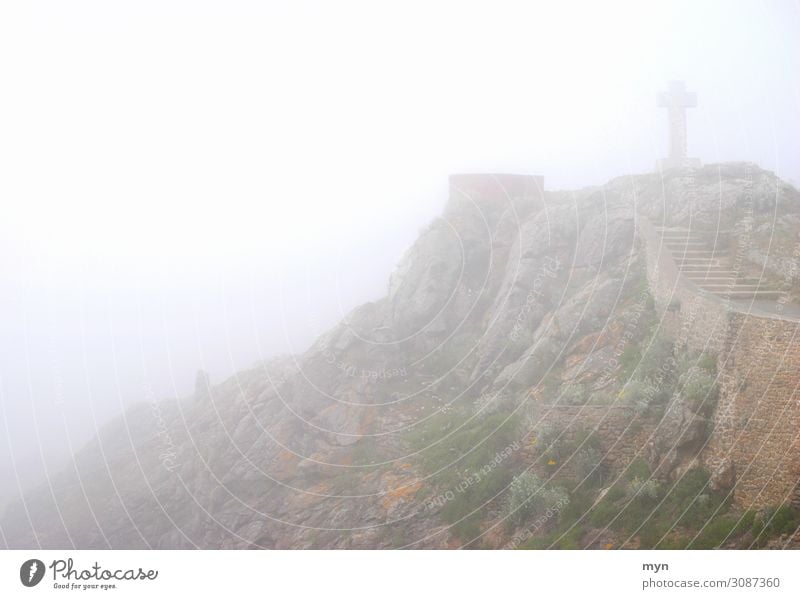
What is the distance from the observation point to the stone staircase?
13.1 metres

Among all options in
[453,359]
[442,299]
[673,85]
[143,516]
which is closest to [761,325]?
[453,359]

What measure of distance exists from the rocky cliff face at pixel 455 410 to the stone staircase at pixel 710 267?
0.76m

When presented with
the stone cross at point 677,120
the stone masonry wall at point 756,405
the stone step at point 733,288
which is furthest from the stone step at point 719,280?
the stone cross at point 677,120

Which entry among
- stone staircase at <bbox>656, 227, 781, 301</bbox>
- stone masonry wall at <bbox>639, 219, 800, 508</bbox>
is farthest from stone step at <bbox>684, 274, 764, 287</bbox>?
stone masonry wall at <bbox>639, 219, 800, 508</bbox>

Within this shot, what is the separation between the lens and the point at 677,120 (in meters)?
21.4

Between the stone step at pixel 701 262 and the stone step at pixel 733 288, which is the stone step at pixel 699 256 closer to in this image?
the stone step at pixel 701 262

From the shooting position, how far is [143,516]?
18125 millimetres

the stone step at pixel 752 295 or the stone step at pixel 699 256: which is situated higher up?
the stone step at pixel 699 256

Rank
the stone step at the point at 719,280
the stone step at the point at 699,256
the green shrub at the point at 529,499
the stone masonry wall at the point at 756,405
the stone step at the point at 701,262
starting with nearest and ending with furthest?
the stone masonry wall at the point at 756,405 < the green shrub at the point at 529,499 < the stone step at the point at 719,280 < the stone step at the point at 701,262 < the stone step at the point at 699,256

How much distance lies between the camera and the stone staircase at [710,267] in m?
13.1

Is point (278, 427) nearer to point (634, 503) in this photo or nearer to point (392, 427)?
point (392, 427)

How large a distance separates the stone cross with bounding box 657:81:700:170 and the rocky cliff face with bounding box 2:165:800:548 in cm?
163
